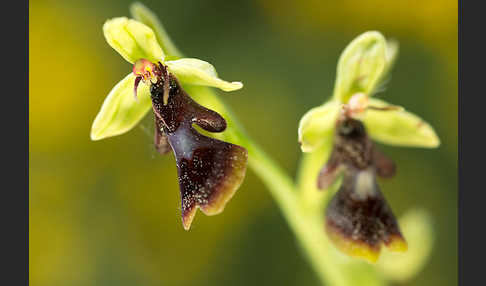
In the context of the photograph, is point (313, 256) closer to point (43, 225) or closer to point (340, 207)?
point (340, 207)

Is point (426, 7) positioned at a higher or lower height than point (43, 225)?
higher

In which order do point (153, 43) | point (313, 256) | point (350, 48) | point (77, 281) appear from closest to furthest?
point (153, 43) < point (350, 48) < point (313, 256) < point (77, 281)

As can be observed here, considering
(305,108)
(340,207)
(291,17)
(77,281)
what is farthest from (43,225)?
(340,207)

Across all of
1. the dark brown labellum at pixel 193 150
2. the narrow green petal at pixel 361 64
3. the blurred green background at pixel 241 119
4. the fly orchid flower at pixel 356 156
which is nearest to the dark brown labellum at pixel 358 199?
the fly orchid flower at pixel 356 156

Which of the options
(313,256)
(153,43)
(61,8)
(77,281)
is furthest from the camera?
(61,8)

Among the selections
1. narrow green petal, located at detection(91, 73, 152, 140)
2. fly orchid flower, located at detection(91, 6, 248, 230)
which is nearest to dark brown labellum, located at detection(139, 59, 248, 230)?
fly orchid flower, located at detection(91, 6, 248, 230)
